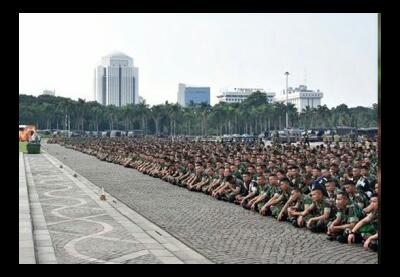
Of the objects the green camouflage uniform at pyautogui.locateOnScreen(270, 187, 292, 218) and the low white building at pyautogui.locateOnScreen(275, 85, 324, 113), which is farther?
the low white building at pyautogui.locateOnScreen(275, 85, 324, 113)

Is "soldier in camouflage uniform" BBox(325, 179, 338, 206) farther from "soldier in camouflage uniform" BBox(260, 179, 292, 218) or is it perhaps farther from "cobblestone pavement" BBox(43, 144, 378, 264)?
"soldier in camouflage uniform" BBox(260, 179, 292, 218)

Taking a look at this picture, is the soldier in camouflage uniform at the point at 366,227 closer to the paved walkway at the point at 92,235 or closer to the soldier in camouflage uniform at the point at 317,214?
the soldier in camouflage uniform at the point at 317,214

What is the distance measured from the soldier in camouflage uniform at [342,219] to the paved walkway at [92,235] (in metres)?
2.63

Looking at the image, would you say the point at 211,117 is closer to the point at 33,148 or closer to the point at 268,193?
the point at 33,148

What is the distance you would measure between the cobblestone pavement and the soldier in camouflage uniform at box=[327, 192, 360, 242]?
0.19 m

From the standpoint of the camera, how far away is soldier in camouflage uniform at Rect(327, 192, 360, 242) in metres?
10.1

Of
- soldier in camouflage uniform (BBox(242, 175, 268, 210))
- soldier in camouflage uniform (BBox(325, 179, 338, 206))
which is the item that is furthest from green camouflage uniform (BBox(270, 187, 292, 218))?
soldier in camouflage uniform (BBox(325, 179, 338, 206))

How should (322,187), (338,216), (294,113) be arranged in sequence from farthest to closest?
(294,113) < (322,187) < (338,216)

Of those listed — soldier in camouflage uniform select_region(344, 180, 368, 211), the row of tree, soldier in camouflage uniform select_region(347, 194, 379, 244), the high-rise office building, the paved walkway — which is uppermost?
the high-rise office building
